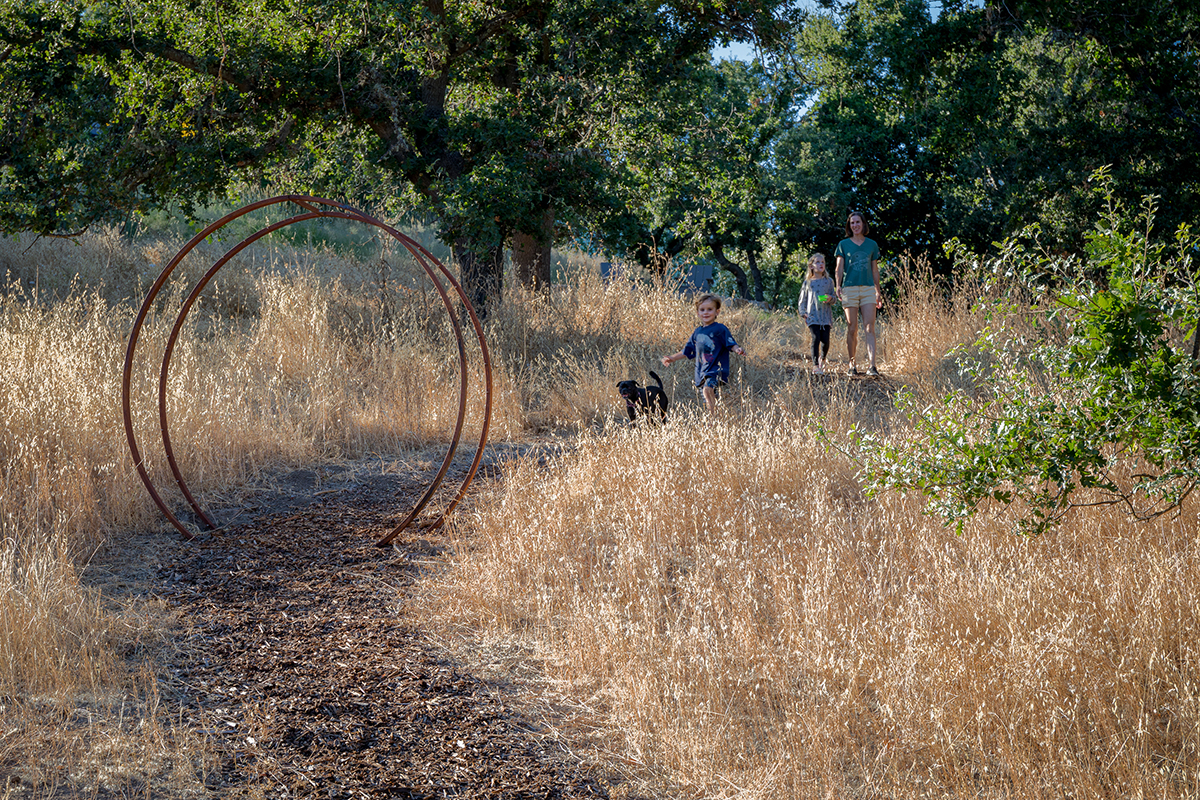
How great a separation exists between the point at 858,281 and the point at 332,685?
24.6 feet

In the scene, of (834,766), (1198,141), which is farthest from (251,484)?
(1198,141)

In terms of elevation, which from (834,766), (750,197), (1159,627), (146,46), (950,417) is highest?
(146,46)

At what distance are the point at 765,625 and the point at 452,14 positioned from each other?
796 centimetres

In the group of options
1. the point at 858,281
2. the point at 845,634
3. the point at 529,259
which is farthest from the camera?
the point at 529,259

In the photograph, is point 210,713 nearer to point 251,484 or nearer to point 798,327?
point 251,484

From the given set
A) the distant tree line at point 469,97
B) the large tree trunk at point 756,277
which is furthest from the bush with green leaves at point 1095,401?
the large tree trunk at point 756,277

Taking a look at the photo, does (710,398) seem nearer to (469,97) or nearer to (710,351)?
(710,351)

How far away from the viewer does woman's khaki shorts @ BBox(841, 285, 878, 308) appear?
962 cm

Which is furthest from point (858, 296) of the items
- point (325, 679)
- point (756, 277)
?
point (756, 277)

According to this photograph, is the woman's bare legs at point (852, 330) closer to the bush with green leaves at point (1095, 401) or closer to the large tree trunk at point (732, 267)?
the bush with green leaves at point (1095, 401)

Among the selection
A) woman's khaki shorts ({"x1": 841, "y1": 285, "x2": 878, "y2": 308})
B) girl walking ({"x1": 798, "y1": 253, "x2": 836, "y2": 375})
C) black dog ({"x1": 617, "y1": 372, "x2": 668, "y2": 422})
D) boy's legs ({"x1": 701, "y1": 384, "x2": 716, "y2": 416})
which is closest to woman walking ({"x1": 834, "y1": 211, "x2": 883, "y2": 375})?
woman's khaki shorts ({"x1": 841, "y1": 285, "x2": 878, "y2": 308})

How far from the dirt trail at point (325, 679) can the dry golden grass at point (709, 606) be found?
0.68 feet

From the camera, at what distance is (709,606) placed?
12.7ft

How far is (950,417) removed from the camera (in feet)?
10.3
